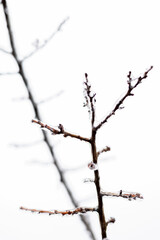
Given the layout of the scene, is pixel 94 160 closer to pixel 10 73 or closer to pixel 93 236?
pixel 10 73

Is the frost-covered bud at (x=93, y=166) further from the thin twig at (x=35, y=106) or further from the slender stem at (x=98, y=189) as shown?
the thin twig at (x=35, y=106)

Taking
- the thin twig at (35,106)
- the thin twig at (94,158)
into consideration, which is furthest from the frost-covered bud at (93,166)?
the thin twig at (35,106)

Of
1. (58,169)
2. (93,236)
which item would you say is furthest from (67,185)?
(93,236)

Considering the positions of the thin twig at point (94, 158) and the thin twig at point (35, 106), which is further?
the thin twig at point (35, 106)

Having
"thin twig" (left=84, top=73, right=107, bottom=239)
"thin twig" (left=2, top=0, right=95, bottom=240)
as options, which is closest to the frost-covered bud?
"thin twig" (left=84, top=73, right=107, bottom=239)

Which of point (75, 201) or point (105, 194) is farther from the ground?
point (75, 201)

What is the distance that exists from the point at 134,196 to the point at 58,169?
213 centimetres

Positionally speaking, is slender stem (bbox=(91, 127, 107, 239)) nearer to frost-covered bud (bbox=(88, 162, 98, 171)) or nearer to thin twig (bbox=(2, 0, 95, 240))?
frost-covered bud (bbox=(88, 162, 98, 171))

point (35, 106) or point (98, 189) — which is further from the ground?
point (35, 106)

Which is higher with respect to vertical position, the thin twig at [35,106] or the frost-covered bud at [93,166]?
the thin twig at [35,106]

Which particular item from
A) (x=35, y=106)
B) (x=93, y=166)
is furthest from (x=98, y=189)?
(x=35, y=106)

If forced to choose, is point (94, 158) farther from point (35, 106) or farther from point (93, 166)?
point (35, 106)

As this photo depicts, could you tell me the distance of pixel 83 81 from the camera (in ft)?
5.31

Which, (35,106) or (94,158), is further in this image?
(35,106)
